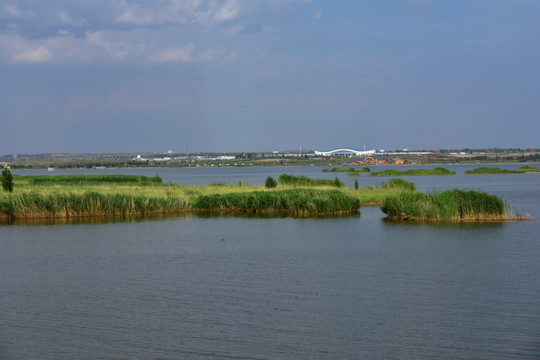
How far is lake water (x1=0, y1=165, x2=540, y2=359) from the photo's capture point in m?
→ 13.2

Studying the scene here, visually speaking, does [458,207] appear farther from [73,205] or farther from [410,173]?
[410,173]

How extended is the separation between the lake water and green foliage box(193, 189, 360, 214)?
8.30 metres

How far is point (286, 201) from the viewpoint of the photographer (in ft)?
127

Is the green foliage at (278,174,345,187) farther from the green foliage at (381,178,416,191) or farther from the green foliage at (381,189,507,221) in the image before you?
the green foliage at (381,189,507,221)

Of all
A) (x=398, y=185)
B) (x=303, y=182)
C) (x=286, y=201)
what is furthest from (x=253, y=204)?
(x=398, y=185)

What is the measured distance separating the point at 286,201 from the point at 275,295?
21458 mm

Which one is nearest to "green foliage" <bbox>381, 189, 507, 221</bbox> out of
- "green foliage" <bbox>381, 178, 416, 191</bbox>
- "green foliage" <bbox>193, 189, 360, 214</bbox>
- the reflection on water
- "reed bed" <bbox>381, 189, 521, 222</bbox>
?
"reed bed" <bbox>381, 189, 521, 222</bbox>

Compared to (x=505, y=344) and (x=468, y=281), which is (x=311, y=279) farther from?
(x=505, y=344)

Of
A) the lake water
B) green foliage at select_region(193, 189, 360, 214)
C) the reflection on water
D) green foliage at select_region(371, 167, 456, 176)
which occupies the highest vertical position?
green foliage at select_region(371, 167, 456, 176)

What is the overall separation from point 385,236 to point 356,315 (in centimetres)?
1334

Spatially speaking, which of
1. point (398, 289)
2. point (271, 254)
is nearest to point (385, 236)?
point (271, 254)

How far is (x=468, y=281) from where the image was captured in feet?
61.1

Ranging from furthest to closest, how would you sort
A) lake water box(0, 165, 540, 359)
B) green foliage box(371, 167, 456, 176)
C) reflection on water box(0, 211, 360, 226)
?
green foliage box(371, 167, 456, 176)
reflection on water box(0, 211, 360, 226)
lake water box(0, 165, 540, 359)

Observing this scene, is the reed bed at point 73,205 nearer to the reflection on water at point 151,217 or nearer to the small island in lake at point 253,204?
the small island in lake at point 253,204
